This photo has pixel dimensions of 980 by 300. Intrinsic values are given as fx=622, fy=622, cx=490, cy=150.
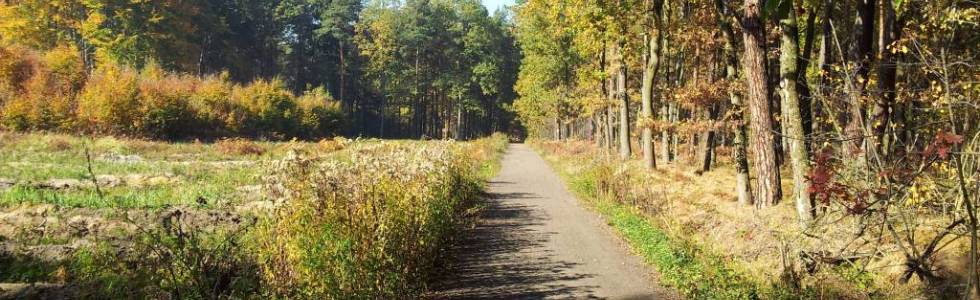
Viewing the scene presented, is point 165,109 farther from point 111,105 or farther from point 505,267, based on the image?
point 505,267

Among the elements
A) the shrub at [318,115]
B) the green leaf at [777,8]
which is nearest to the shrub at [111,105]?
the shrub at [318,115]

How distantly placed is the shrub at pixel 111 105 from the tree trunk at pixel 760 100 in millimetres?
34568

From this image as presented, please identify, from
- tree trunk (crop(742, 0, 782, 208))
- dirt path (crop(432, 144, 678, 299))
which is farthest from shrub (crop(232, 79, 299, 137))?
tree trunk (crop(742, 0, 782, 208))

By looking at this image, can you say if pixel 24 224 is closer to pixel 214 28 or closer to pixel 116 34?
pixel 116 34

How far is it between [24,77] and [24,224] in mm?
29623

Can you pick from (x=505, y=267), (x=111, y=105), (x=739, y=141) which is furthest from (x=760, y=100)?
(x=111, y=105)

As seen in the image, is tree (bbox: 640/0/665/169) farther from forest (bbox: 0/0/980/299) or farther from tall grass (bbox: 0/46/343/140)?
tall grass (bbox: 0/46/343/140)

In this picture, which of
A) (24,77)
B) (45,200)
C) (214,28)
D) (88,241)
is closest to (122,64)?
(214,28)

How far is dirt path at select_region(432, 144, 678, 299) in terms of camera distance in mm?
8273

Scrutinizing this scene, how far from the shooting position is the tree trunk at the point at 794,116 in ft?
32.2

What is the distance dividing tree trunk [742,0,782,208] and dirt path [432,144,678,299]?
2.98m

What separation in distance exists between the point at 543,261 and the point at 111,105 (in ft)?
109

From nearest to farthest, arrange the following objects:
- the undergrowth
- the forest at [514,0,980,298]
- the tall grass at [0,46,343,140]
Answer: the forest at [514,0,980,298] < the undergrowth < the tall grass at [0,46,343,140]

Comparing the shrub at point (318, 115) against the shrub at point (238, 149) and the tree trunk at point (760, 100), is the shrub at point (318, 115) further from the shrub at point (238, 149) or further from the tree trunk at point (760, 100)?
the tree trunk at point (760, 100)
